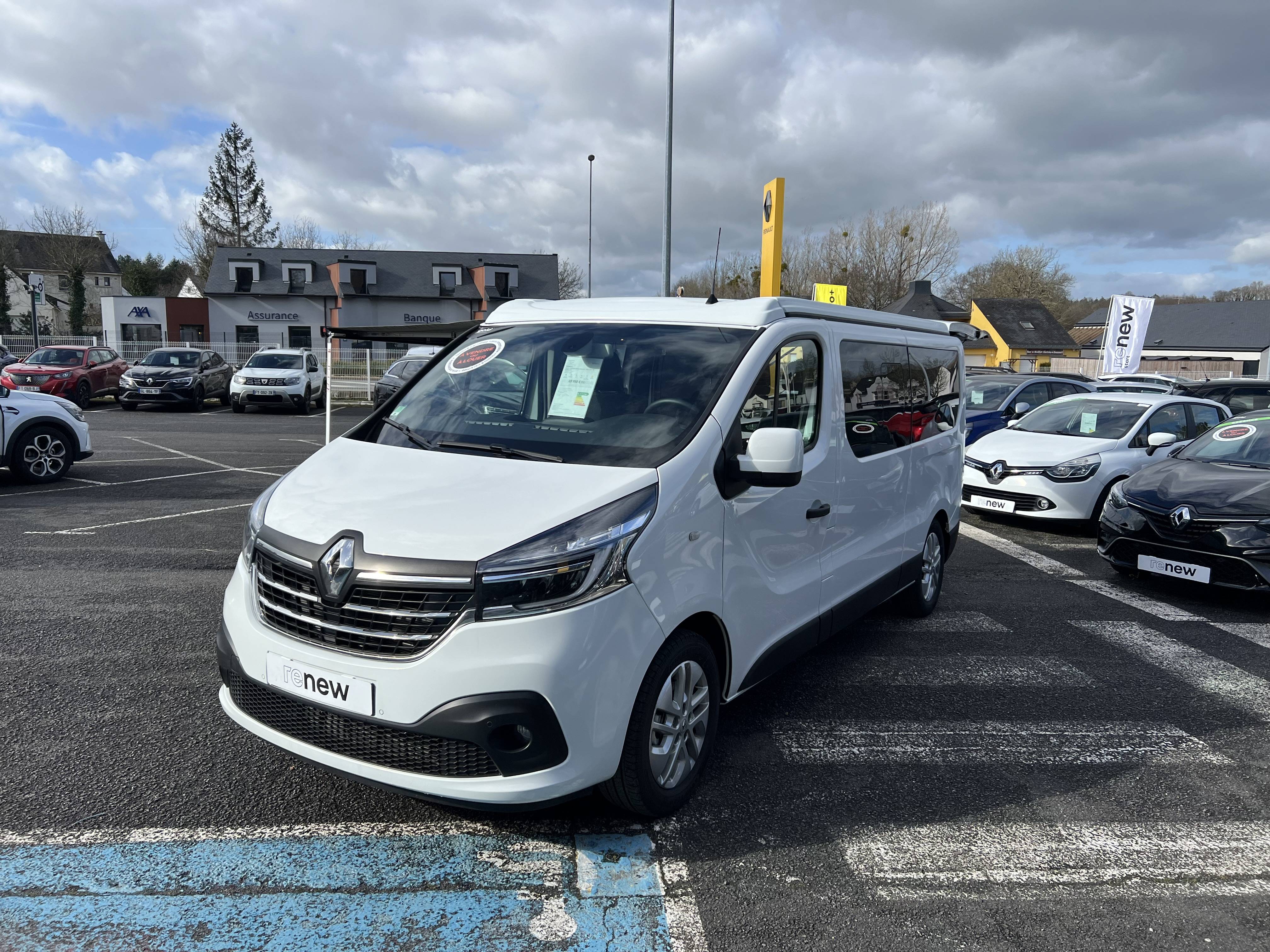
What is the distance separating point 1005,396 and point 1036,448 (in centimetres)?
584

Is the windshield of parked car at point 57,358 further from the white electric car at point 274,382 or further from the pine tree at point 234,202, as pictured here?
the pine tree at point 234,202

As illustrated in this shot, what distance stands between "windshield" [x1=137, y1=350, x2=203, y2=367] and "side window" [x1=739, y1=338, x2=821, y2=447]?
84.0 feet

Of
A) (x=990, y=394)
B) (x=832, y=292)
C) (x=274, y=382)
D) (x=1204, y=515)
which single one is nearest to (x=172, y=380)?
(x=274, y=382)

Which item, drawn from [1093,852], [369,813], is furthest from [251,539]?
[1093,852]

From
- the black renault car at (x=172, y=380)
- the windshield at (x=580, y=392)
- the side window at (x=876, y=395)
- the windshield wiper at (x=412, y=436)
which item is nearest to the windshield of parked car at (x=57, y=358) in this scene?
the black renault car at (x=172, y=380)

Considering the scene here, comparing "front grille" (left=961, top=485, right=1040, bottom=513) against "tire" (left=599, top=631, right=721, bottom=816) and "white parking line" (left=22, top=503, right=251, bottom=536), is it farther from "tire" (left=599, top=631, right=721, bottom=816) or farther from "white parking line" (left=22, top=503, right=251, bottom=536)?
"white parking line" (left=22, top=503, right=251, bottom=536)

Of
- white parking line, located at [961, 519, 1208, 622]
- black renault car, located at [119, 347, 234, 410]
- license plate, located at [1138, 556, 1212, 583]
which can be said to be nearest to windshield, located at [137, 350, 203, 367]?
black renault car, located at [119, 347, 234, 410]

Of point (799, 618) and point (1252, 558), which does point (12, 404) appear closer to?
point (799, 618)

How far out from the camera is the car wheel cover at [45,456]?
11.0 m

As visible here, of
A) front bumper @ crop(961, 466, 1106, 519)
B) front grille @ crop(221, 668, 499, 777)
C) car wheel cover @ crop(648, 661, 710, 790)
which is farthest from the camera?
front bumper @ crop(961, 466, 1106, 519)

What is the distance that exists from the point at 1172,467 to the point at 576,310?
6050 millimetres

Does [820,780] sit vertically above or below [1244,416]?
below

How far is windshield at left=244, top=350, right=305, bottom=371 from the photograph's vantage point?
25312mm

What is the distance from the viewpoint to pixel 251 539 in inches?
134
